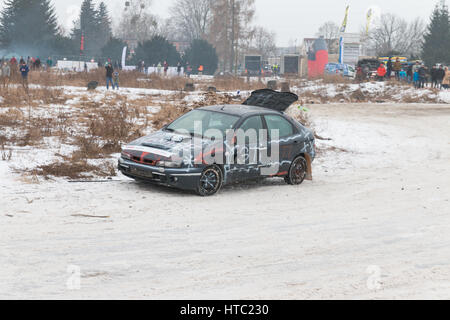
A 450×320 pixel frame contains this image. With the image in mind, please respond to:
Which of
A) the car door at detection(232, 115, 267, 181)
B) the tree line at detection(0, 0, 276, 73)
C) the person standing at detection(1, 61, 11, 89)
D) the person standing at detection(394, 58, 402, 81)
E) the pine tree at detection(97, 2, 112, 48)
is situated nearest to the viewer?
the car door at detection(232, 115, 267, 181)

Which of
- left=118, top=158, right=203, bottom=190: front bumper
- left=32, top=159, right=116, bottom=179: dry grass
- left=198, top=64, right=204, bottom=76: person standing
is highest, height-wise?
left=198, top=64, right=204, bottom=76: person standing

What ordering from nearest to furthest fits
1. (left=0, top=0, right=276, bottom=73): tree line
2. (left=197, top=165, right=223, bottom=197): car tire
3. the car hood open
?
(left=197, top=165, right=223, bottom=197): car tire < the car hood open < (left=0, top=0, right=276, bottom=73): tree line

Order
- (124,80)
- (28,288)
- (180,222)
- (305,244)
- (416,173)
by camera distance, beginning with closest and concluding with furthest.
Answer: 1. (28,288)
2. (305,244)
3. (180,222)
4. (416,173)
5. (124,80)

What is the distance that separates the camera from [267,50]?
437 feet

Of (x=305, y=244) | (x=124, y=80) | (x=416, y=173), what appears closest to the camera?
(x=305, y=244)

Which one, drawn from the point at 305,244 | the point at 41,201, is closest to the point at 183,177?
the point at 41,201

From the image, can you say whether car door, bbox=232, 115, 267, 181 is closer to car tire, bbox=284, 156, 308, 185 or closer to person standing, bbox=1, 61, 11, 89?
car tire, bbox=284, 156, 308, 185

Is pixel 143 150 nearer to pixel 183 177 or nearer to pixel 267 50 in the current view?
pixel 183 177

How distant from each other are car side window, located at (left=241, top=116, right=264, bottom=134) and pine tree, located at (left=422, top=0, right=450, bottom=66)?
A: 2658 inches

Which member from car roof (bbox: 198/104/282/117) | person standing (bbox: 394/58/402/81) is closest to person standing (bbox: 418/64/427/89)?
person standing (bbox: 394/58/402/81)

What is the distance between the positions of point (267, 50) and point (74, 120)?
119124 mm

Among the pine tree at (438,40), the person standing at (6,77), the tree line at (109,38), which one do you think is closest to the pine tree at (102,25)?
the tree line at (109,38)

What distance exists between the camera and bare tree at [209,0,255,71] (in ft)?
256

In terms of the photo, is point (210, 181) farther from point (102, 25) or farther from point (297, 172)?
point (102, 25)
